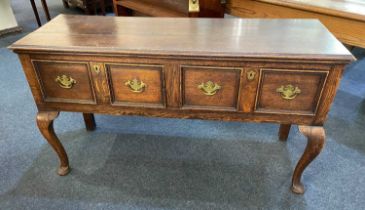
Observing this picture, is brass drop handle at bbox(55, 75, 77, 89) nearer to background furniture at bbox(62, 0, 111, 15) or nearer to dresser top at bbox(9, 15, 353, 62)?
dresser top at bbox(9, 15, 353, 62)

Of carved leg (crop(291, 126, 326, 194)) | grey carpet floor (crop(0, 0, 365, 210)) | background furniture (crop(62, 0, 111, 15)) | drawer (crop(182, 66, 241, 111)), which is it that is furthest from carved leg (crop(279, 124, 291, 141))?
background furniture (crop(62, 0, 111, 15))

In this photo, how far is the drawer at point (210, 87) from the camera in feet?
3.23

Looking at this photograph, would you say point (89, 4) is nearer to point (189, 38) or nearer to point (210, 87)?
point (189, 38)

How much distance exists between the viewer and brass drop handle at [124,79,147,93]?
1.04 meters

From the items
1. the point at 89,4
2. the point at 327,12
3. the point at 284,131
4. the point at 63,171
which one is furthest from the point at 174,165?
the point at 89,4

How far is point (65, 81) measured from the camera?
107 centimetres

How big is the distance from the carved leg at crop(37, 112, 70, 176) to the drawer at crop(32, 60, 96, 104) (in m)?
0.09

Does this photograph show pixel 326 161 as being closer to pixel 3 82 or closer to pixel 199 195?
pixel 199 195

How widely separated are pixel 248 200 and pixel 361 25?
103cm

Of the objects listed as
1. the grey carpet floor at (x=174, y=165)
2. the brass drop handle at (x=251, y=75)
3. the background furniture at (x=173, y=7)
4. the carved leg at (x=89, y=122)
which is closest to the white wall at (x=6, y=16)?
the background furniture at (x=173, y=7)

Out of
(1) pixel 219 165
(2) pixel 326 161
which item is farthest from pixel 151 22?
(2) pixel 326 161

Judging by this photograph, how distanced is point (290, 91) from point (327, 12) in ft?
2.30

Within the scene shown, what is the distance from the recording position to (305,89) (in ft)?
3.20

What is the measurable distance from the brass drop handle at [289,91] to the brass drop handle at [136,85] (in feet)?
1.71
